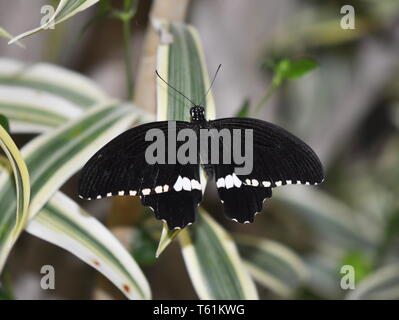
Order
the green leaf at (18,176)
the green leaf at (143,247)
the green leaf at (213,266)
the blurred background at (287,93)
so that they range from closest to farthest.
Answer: the green leaf at (18,176)
the green leaf at (213,266)
the green leaf at (143,247)
the blurred background at (287,93)

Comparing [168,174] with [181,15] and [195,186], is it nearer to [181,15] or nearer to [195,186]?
[195,186]

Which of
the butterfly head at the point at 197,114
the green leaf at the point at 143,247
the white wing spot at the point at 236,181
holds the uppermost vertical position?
the butterfly head at the point at 197,114

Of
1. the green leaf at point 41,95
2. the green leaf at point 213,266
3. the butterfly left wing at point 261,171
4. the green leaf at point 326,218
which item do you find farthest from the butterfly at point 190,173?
the green leaf at point 326,218

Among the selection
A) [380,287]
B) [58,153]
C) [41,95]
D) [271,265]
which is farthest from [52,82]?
[380,287]

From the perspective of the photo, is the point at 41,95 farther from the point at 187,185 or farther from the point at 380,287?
the point at 380,287

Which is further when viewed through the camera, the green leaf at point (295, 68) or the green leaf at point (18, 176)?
the green leaf at point (295, 68)

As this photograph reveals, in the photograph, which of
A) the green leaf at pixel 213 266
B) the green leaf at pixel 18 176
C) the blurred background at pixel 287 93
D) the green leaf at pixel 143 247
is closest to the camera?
the green leaf at pixel 18 176

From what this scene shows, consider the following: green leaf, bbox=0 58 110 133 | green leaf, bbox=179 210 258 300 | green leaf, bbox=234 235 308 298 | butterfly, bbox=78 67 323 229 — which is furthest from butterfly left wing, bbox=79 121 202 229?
green leaf, bbox=234 235 308 298

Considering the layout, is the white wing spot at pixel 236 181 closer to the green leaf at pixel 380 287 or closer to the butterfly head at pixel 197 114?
the butterfly head at pixel 197 114
